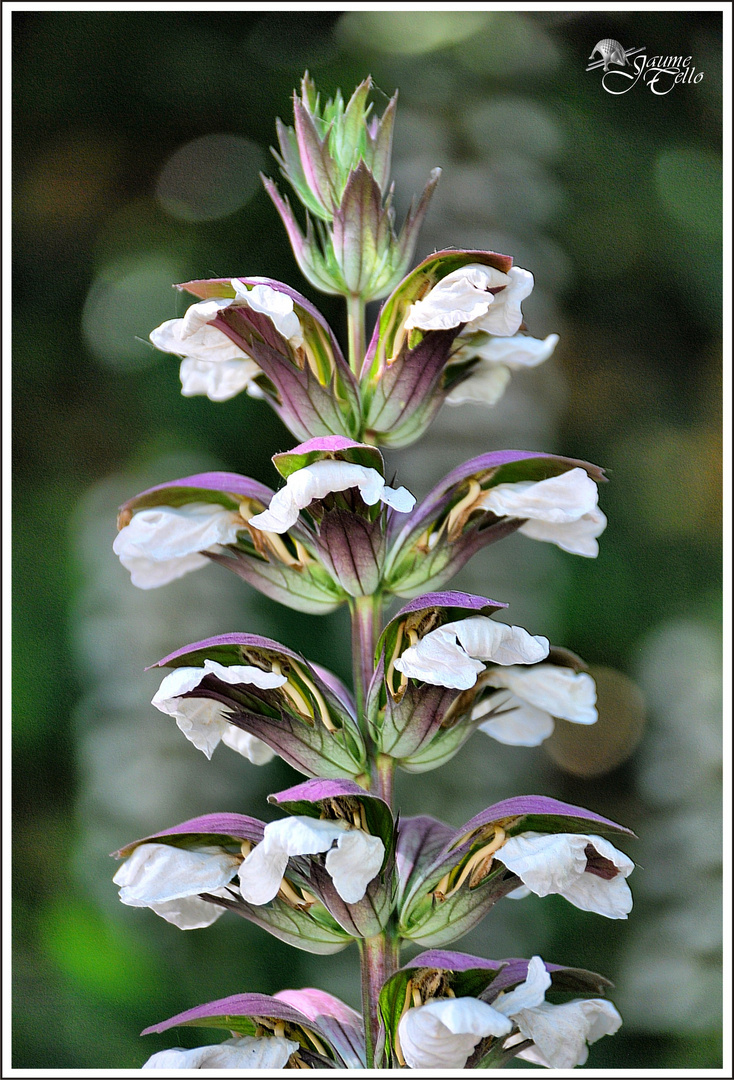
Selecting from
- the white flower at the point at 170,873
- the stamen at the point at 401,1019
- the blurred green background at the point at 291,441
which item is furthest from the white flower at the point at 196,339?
the blurred green background at the point at 291,441

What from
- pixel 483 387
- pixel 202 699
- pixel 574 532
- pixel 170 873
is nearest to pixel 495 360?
pixel 483 387

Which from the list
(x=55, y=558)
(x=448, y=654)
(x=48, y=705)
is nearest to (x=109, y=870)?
(x=48, y=705)

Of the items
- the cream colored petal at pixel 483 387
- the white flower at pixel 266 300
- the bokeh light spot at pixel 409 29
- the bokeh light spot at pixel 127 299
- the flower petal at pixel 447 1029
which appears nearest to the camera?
the flower petal at pixel 447 1029

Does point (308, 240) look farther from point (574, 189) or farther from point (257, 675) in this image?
point (574, 189)

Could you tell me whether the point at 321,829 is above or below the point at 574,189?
below

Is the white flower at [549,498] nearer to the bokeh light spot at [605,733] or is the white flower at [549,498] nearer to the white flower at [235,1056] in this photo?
the white flower at [235,1056]

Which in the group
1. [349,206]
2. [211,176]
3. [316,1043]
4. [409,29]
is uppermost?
[409,29]

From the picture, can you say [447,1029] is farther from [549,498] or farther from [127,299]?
[127,299]
